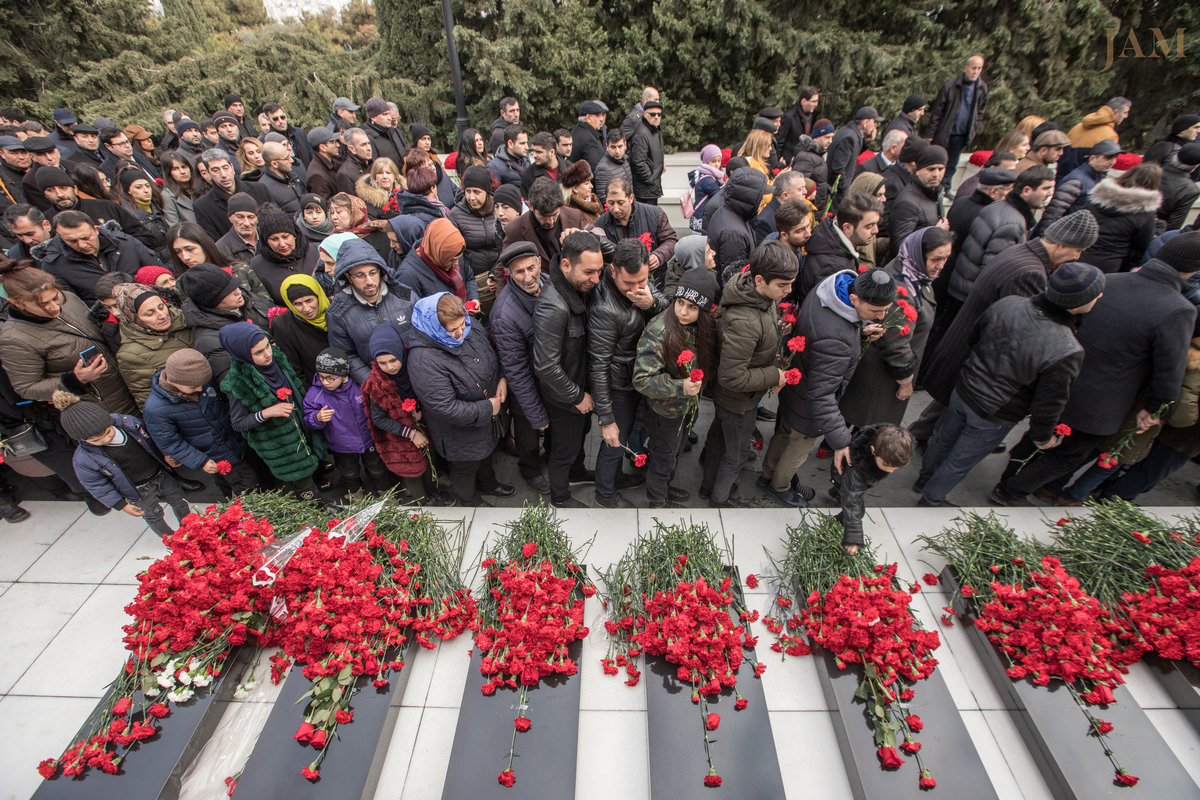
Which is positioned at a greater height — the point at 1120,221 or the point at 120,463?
the point at 1120,221

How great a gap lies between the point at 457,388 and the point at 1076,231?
3.87 metres

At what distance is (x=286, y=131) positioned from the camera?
834cm

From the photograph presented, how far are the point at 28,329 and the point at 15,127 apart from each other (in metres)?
6.24

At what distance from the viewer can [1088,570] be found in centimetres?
296

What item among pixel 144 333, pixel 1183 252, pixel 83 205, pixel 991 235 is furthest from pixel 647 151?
pixel 83 205

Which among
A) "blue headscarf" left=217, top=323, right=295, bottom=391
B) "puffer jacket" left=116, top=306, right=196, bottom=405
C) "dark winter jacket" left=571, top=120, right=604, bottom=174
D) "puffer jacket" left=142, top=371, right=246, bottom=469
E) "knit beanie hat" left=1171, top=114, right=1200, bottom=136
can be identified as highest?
"knit beanie hat" left=1171, top=114, right=1200, bottom=136

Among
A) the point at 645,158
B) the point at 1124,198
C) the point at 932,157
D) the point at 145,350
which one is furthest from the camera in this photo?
the point at 645,158

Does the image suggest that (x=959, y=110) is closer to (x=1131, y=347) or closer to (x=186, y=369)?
(x=1131, y=347)

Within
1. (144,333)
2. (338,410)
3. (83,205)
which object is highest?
(83,205)

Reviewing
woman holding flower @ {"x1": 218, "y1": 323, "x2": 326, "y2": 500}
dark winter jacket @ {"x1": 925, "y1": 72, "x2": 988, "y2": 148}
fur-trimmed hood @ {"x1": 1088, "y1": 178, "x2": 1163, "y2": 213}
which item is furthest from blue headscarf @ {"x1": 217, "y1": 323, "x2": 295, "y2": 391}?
dark winter jacket @ {"x1": 925, "y1": 72, "x2": 988, "y2": 148}

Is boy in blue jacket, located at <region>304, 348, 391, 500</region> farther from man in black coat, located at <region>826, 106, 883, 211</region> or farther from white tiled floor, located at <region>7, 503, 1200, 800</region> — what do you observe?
man in black coat, located at <region>826, 106, 883, 211</region>

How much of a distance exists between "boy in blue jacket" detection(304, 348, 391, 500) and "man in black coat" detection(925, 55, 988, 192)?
8.79m

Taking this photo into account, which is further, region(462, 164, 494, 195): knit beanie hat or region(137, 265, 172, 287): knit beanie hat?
region(462, 164, 494, 195): knit beanie hat

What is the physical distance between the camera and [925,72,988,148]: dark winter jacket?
8242mm
